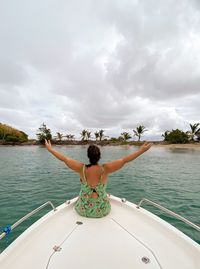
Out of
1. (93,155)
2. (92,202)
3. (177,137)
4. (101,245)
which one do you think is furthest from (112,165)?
(177,137)

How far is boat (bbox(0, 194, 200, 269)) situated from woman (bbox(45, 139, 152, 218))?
19cm

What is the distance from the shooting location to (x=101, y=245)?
7.39ft

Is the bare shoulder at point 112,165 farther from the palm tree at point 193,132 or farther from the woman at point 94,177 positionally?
the palm tree at point 193,132

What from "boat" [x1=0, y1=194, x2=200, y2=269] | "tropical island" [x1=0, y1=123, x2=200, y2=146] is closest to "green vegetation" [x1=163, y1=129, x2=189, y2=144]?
"tropical island" [x1=0, y1=123, x2=200, y2=146]

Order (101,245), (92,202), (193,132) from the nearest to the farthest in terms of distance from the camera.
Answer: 1. (101,245)
2. (92,202)
3. (193,132)

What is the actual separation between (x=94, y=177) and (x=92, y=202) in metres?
0.47

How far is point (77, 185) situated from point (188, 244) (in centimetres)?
693

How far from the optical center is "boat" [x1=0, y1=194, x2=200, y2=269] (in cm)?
195

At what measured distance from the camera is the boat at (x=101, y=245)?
195cm

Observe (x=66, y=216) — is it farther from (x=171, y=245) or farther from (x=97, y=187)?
(x=171, y=245)

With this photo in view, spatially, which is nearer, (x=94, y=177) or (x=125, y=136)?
(x=94, y=177)

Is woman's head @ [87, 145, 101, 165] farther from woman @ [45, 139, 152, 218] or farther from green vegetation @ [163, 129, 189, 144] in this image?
green vegetation @ [163, 129, 189, 144]

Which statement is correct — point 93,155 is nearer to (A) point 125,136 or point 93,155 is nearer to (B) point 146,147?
(B) point 146,147

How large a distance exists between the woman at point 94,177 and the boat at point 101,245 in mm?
191
